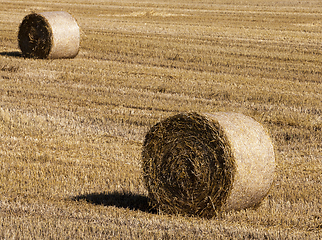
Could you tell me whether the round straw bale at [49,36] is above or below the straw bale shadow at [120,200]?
above

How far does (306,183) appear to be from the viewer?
296 inches

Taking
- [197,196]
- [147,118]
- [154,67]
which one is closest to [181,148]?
[197,196]

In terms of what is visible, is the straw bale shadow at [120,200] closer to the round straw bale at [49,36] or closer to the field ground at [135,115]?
the field ground at [135,115]

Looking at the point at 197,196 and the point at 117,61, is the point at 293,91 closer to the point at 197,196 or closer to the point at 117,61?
the point at 117,61

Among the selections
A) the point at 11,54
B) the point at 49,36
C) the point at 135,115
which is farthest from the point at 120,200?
the point at 11,54

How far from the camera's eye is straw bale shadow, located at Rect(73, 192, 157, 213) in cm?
664

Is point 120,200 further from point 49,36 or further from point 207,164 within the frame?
point 49,36

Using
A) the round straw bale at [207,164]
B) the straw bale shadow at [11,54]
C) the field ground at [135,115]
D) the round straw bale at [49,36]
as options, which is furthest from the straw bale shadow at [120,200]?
the straw bale shadow at [11,54]

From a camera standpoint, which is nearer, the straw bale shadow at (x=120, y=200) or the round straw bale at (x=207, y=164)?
the round straw bale at (x=207, y=164)

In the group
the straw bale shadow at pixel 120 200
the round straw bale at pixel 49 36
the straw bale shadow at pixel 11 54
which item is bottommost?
the straw bale shadow at pixel 120 200

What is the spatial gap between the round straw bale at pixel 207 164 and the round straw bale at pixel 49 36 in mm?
10419

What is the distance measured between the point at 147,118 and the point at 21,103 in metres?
2.99

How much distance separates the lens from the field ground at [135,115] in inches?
234

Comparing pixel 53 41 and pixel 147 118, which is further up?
pixel 53 41
